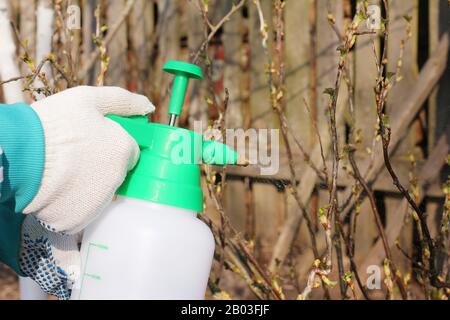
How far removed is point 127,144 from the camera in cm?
94

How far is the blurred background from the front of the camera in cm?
189

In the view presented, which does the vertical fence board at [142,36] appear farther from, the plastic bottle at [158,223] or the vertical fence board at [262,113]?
the plastic bottle at [158,223]

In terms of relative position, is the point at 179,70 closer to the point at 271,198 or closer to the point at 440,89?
the point at 440,89

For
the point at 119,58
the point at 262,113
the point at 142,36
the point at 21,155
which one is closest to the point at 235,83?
the point at 262,113

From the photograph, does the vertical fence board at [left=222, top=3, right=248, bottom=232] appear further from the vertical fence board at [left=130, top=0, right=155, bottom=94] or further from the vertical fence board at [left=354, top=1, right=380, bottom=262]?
the vertical fence board at [left=354, top=1, right=380, bottom=262]

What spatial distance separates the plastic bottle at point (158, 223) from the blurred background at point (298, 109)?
2.41 ft

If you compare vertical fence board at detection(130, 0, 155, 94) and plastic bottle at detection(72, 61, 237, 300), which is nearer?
plastic bottle at detection(72, 61, 237, 300)

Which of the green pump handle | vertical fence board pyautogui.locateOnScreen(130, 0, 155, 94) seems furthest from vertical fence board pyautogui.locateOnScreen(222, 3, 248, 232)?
the green pump handle

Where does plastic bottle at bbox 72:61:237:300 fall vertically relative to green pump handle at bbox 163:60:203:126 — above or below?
below

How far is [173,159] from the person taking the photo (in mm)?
963

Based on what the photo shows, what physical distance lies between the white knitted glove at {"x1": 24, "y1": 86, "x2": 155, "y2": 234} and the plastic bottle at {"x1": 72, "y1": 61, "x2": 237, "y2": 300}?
0.04 meters

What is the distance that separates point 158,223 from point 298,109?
208cm

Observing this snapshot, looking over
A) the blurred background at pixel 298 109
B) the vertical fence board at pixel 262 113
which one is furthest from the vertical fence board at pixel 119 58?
the vertical fence board at pixel 262 113
